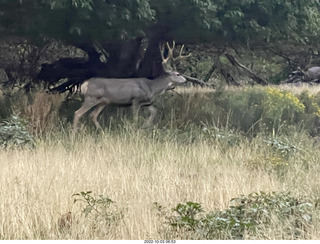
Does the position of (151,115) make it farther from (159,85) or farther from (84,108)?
(84,108)

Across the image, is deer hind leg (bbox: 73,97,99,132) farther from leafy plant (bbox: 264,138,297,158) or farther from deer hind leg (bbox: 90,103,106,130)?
leafy plant (bbox: 264,138,297,158)

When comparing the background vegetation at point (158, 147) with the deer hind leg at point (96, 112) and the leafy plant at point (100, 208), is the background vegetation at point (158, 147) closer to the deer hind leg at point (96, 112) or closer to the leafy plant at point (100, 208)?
the leafy plant at point (100, 208)

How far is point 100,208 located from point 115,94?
7.89 metres

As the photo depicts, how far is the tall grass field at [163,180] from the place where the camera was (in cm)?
625

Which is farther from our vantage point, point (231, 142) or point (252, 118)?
point (252, 118)

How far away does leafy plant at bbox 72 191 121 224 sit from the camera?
6.51 metres

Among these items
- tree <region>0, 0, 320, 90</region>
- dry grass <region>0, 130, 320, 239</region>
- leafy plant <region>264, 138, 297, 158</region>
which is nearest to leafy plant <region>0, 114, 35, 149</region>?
dry grass <region>0, 130, 320, 239</region>

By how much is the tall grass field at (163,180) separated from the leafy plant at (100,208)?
14 millimetres

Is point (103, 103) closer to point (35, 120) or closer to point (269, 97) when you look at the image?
point (35, 120)

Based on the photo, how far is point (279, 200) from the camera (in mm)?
6957

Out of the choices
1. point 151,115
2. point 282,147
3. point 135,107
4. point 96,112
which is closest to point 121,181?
point 282,147

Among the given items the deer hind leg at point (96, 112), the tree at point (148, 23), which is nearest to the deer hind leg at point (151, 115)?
the deer hind leg at point (96, 112)
